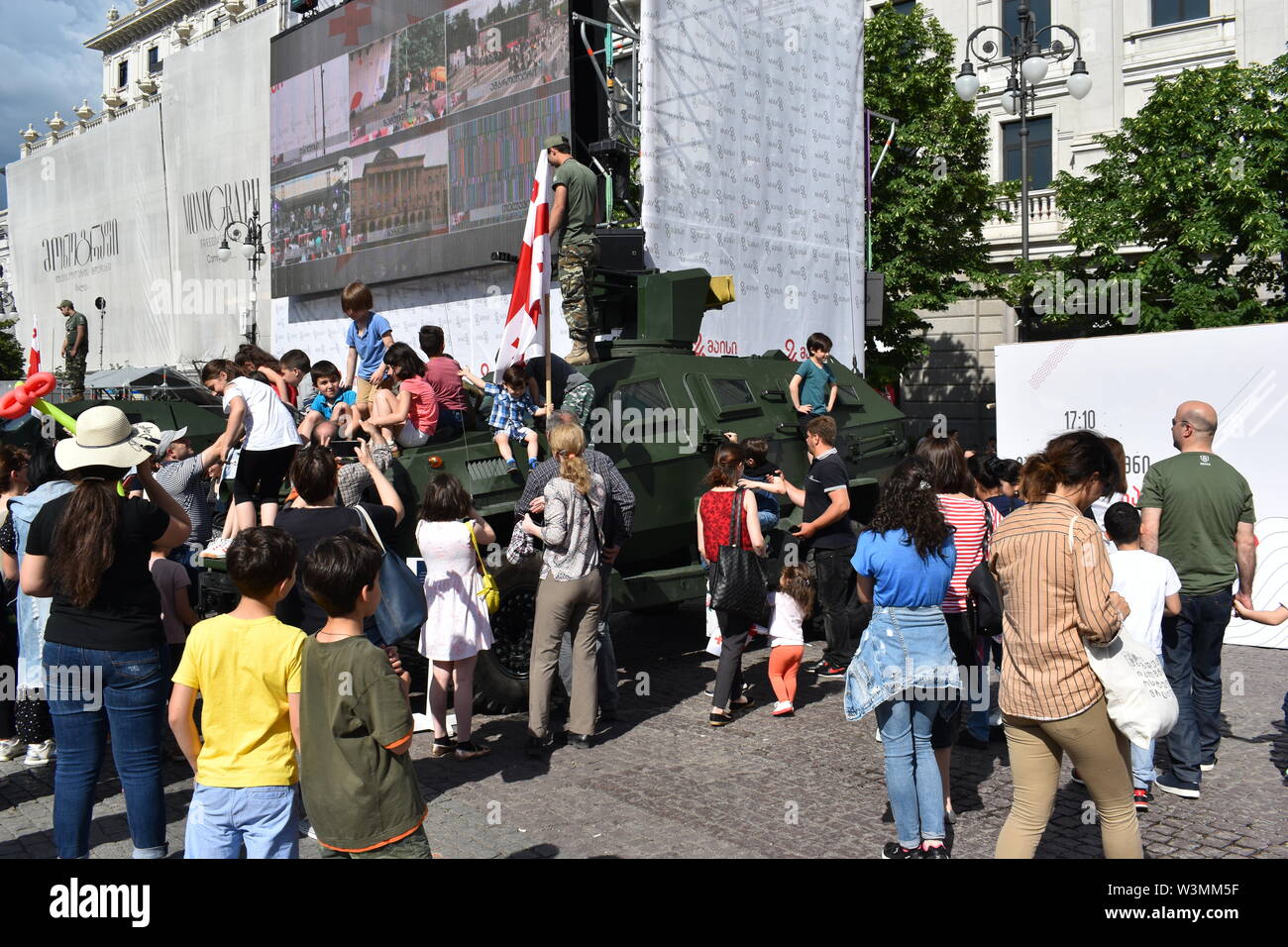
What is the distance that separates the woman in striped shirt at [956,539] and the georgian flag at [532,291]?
134 inches

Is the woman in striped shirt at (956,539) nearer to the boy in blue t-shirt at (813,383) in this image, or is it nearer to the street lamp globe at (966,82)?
the boy in blue t-shirt at (813,383)

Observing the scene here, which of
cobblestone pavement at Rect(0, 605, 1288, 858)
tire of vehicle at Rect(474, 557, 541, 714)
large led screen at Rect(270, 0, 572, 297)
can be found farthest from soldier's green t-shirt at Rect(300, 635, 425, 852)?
large led screen at Rect(270, 0, 572, 297)

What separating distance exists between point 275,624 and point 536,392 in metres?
4.78

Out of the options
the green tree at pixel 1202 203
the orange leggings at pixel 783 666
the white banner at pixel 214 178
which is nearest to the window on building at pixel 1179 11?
the green tree at pixel 1202 203

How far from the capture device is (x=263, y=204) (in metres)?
31.9

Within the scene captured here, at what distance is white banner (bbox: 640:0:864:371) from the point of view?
13.9 meters

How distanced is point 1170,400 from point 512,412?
620cm

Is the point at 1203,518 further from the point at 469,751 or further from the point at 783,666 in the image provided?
the point at 469,751

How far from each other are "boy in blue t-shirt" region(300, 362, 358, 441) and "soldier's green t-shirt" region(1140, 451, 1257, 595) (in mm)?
5214

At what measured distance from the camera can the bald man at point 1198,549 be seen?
20.5ft

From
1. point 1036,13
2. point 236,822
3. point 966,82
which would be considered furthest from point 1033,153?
point 236,822

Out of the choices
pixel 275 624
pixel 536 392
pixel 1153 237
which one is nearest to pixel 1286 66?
pixel 1153 237
